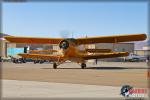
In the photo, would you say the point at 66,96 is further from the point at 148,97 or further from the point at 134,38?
the point at 134,38

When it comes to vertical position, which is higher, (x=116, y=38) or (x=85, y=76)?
(x=116, y=38)

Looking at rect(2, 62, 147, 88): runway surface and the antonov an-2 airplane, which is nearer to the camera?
rect(2, 62, 147, 88): runway surface

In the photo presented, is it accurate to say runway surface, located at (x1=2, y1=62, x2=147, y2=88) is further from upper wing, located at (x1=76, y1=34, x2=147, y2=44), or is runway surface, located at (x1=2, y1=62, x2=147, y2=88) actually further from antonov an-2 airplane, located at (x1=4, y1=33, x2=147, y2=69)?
upper wing, located at (x1=76, y1=34, x2=147, y2=44)

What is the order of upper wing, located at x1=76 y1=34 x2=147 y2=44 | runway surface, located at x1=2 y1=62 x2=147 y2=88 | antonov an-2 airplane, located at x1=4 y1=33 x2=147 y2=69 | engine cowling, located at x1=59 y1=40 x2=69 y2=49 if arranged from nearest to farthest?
runway surface, located at x1=2 y1=62 x2=147 y2=88
engine cowling, located at x1=59 y1=40 x2=69 y2=49
antonov an-2 airplane, located at x1=4 y1=33 x2=147 y2=69
upper wing, located at x1=76 y1=34 x2=147 y2=44

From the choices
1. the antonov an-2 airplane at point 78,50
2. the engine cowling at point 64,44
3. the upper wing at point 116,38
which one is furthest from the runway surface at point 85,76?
the upper wing at point 116,38

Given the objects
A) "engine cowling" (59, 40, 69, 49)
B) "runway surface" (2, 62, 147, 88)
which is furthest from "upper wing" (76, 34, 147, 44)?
"runway surface" (2, 62, 147, 88)

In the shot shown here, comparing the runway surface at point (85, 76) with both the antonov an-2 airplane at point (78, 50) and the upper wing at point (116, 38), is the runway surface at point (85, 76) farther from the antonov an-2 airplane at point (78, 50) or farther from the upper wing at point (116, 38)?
the upper wing at point (116, 38)

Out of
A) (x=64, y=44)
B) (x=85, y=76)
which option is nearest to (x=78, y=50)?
(x=64, y=44)

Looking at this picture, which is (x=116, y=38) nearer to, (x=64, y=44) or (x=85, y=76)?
(x=64, y=44)

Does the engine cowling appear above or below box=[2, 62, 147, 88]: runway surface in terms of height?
above

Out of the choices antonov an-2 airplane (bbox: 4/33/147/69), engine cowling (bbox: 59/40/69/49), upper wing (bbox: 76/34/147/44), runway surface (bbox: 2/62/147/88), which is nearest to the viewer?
runway surface (bbox: 2/62/147/88)

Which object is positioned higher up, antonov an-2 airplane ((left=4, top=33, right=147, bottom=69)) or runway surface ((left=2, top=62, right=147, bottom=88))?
antonov an-2 airplane ((left=4, top=33, right=147, bottom=69))

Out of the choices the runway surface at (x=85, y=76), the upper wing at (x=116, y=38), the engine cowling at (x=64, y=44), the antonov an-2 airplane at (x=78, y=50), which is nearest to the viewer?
the runway surface at (x=85, y=76)

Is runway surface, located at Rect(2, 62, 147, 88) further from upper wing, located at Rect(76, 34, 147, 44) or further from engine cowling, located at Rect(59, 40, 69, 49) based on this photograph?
upper wing, located at Rect(76, 34, 147, 44)
